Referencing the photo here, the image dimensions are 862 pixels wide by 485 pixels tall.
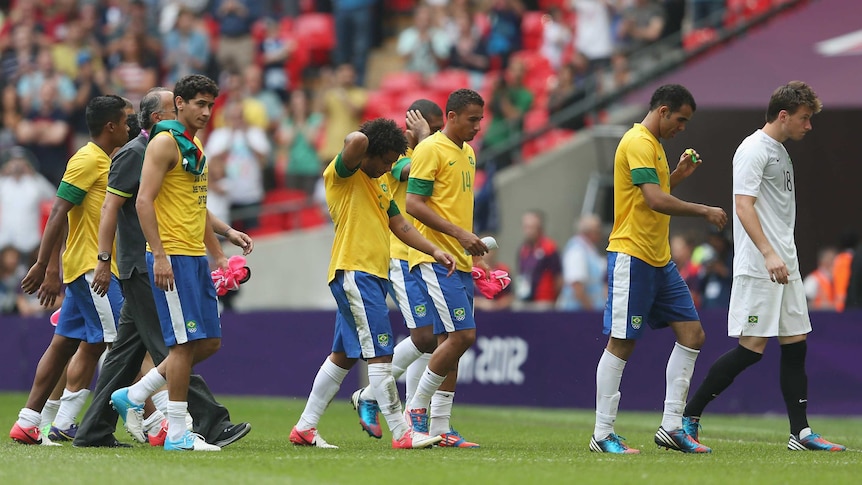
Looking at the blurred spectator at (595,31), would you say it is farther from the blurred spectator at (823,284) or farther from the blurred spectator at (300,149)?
the blurred spectator at (823,284)

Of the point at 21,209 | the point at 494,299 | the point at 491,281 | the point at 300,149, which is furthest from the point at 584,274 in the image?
the point at 21,209

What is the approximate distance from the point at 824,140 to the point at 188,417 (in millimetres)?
11188

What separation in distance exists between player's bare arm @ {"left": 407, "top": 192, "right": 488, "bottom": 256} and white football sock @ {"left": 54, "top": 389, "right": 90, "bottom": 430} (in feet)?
9.16

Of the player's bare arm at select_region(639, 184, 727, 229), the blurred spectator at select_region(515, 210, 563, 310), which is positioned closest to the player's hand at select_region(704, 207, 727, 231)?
the player's bare arm at select_region(639, 184, 727, 229)

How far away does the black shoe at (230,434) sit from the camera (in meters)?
9.80

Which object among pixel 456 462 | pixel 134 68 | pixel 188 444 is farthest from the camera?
pixel 134 68

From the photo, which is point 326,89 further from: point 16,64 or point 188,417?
point 188,417

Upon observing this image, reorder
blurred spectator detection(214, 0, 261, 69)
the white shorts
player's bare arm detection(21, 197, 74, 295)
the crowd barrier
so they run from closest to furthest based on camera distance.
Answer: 1. the white shorts
2. player's bare arm detection(21, 197, 74, 295)
3. the crowd barrier
4. blurred spectator detection(214, 0, 261, 69)

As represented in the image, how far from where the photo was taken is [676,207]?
29.9 ft

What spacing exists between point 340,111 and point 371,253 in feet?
39.0

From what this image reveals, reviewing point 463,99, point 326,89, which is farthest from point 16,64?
point 463,99

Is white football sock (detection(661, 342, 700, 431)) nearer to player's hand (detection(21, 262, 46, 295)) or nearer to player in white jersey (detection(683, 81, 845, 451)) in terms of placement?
player in white jersey (detection(683, 81, 845, 451))

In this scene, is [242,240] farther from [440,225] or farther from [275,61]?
[275,61]

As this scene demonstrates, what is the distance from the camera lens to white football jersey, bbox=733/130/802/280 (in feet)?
31.7
